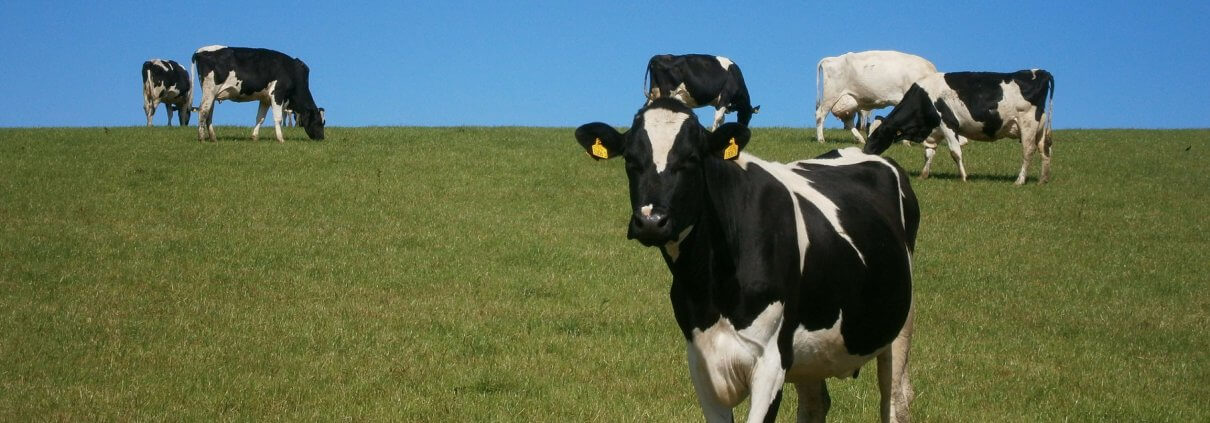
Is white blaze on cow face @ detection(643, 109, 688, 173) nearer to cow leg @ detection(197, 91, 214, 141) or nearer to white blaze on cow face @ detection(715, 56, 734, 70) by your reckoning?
cow leg @ detection(197, 91, 214, 141)

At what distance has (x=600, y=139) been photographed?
21.3 feet

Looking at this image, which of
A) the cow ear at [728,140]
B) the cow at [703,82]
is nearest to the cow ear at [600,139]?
the cow ear at [728,140]

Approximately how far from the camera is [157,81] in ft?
143

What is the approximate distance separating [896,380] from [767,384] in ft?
7.43

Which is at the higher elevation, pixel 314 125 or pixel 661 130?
pixel 661 130

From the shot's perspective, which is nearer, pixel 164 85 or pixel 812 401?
pixel 812 401

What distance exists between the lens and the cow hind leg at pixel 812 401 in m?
7.41

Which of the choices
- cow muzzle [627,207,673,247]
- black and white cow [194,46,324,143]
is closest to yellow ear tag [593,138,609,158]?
cow muzzle [627,207,673,247]

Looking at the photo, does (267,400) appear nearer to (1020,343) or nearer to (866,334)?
(866,334)

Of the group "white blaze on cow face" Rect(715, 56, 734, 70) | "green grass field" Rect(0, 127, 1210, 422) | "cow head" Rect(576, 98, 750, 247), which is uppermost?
"white blaze on cow face" Rect(715, 56, 734, 70)

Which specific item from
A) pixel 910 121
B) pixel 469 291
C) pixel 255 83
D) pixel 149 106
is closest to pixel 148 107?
pixel 149 106

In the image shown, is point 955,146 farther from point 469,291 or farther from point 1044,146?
point 469,291

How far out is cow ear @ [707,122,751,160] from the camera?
621 centimetres

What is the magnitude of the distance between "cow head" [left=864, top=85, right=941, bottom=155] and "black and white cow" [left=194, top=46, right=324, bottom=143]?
13.4m
